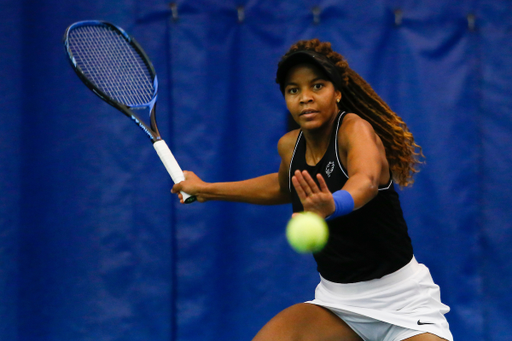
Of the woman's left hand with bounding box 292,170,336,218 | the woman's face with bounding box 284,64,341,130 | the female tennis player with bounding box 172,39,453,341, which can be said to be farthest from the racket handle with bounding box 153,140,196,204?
the woman's left hand with bounding box 292,170,336,218

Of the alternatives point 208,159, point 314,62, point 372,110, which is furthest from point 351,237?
point 208,159

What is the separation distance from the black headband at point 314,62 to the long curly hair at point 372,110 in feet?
0.14

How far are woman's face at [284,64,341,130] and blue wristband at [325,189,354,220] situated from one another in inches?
18.3

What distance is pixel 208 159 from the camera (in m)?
2.93

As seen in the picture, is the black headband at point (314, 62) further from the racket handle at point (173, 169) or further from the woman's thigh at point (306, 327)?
the woman's thigh at point (306, 327)

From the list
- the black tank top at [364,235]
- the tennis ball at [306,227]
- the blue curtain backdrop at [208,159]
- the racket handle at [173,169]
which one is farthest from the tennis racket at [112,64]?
the tennis ball at [306,227]

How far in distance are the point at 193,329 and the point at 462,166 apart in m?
1.71

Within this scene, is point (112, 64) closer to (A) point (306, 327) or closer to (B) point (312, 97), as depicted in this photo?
(B) point (312, 97)

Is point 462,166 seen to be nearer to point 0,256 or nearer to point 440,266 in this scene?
point 440,266

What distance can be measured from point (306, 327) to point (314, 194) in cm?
70

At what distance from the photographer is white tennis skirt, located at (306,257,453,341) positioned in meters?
1.81

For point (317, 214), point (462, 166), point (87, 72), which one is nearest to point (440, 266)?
point (462, 166)

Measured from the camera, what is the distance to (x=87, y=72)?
2656 mm

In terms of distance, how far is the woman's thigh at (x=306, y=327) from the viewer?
1798 millimetres
